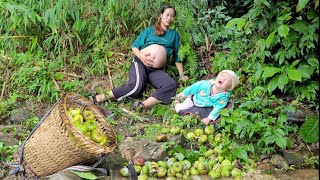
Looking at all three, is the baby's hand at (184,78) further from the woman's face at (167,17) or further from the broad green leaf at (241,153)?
the broad green leaf at (241,153)

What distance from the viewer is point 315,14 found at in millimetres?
4223

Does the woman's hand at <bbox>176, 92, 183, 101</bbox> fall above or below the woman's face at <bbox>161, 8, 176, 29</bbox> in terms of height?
below

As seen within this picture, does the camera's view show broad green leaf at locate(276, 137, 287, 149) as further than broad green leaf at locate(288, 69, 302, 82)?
No

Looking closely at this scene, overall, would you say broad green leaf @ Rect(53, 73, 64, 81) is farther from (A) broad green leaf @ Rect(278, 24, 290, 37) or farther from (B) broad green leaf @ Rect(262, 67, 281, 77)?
(A) broad green leaf @ Rect(278, 24, 290, 37)

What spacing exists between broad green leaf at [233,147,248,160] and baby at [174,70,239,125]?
56 centimetres

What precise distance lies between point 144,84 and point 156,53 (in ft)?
1.41

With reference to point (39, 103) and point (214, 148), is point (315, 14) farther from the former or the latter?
point (39, 103)

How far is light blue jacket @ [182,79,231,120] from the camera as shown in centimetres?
474

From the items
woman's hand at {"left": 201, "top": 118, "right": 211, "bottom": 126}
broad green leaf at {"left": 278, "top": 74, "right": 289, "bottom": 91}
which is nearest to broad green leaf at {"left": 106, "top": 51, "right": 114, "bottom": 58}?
woman's hand at {"left": 201, "top": 118, "right": 211, "bottom": 126}

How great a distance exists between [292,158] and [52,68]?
11.2ft

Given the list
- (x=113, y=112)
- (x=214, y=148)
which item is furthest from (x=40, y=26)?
(x=214, y=148)

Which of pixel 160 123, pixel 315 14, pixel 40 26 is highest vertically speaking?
pixel 315 14

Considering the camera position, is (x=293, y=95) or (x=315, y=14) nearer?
(x=315, y=14)

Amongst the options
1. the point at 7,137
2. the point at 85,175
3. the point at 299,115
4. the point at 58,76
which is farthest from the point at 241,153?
the point at 58,76
